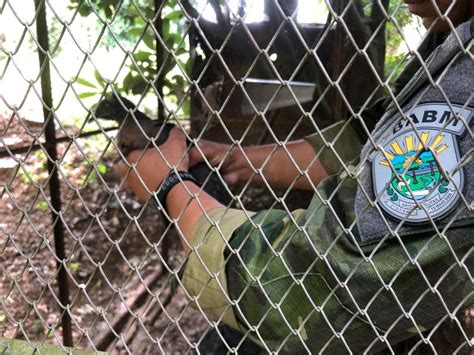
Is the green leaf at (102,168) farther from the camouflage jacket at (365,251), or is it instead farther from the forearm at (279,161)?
the camouflage jacket at (365,251)

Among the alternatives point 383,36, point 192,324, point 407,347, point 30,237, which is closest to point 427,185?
point 407,347

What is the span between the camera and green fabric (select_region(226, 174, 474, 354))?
102 centimetres

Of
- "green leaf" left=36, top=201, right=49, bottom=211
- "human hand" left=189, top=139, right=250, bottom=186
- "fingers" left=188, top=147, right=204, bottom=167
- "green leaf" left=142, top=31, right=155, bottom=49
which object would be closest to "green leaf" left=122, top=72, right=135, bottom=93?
"green leaf" left=142, top=31, right=155, bottom=49

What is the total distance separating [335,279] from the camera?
1.07 m

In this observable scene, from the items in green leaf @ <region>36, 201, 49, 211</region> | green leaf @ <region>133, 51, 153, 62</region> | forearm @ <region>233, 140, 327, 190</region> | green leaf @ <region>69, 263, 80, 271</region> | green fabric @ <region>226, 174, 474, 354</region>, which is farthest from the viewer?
green leaf @ <region>36, 201, 49, 211</region>

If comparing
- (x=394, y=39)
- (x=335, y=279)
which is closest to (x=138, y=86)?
(x=394, y=39)

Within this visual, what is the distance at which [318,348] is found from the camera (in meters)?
1.23

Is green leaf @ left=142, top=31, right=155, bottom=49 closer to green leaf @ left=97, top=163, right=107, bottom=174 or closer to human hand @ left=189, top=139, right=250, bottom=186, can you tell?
human hand @ left=189, top=139, right=250, bottom=186

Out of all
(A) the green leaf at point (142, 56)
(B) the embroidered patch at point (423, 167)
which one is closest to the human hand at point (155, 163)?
(B) the embroidered patch at point (423, 167)

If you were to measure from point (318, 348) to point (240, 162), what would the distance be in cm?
67

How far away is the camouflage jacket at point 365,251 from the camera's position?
3.04 feet

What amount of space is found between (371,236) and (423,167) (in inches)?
6.8

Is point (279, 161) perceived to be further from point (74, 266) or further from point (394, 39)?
point (74, 266)

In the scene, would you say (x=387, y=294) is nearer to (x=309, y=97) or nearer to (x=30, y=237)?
(x=309, y=97)
